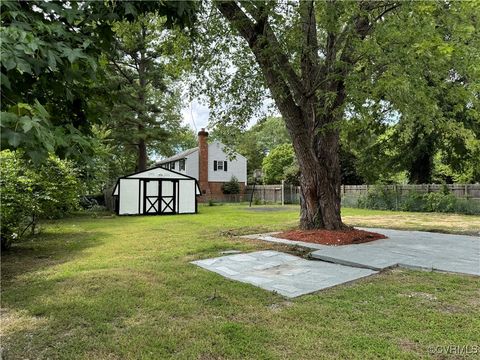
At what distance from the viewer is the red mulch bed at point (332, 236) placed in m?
7.70

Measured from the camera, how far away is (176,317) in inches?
136

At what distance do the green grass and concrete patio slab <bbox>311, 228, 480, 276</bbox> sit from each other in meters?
0.47

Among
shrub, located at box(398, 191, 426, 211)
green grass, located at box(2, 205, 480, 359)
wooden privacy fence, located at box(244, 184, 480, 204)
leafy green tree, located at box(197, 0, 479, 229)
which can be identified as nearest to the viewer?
green grass, located at box(2, 205, 480, 359)

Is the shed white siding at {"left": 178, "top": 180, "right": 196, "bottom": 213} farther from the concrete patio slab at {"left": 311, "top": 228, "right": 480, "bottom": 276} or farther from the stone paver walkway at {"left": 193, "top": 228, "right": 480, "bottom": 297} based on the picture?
the concrete patio slab at {"left": 311, "top": 228, "right": 480, "bottom": 276}

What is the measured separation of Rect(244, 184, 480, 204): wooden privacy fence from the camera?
17.0 metres

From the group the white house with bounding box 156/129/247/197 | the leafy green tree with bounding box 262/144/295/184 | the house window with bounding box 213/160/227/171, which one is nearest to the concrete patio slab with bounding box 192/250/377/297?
the white house with bounding box 156/129/247/197

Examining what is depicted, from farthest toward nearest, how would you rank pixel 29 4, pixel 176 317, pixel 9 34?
pixel 176 317 < pixel 29 4 < pixel 9 34

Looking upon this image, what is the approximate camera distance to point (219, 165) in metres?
31.6

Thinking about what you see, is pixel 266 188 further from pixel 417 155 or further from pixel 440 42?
pixel 440 42

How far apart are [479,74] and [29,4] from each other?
6.15 meters

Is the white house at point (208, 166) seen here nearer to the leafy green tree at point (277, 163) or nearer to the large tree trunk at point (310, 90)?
the leafy green tree at point (277, 163)

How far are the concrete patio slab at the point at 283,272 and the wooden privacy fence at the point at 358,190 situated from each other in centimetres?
1431

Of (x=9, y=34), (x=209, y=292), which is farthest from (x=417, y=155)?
(x=9, y=34)

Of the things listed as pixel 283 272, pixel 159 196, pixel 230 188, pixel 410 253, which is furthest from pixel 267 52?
pixel 230 188
